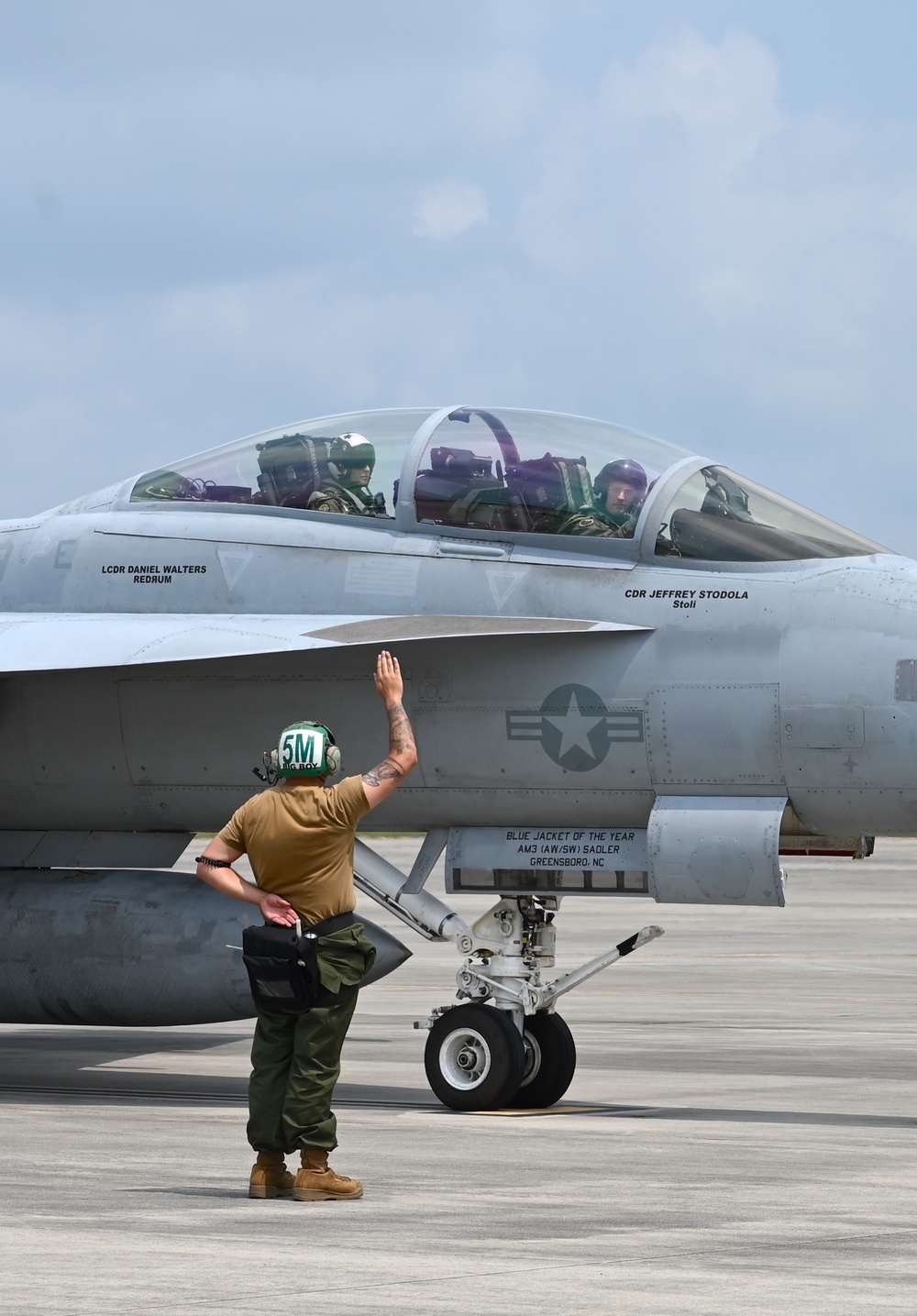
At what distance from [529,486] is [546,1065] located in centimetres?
334

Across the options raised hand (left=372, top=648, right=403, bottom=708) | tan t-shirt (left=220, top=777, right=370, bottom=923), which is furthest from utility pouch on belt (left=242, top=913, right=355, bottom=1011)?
raised hand (left=372, top=648, right=403, bottom=708)

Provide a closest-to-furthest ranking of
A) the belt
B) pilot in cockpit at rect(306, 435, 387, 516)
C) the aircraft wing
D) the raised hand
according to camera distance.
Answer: the belt → the raised hand → the aircraft wing → pilot in cockpit at rect(306, 435, 387, 516)

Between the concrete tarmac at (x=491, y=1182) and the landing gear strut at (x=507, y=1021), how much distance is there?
0.65 feet

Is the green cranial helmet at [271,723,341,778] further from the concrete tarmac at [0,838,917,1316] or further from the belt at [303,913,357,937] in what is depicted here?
the concrete tarmac at [0,838,917,1316]

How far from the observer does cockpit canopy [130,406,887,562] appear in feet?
37.6

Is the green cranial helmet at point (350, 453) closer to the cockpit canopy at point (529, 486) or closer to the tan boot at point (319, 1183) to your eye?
the cockpit canopy at point (529, 486)

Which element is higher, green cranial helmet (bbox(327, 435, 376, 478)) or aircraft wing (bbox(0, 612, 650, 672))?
green cranial helmet (bbox(327, 435, 376, 478))

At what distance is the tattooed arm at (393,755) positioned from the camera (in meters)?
8.38

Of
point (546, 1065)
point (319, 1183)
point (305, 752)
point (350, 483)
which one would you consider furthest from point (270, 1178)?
point (350, 483)

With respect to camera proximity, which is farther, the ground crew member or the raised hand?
the raised hand

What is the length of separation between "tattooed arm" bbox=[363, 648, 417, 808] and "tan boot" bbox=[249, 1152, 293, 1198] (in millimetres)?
1476

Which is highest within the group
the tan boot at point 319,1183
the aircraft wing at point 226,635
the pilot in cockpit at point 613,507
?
the pilot in cockpit at point 613,507

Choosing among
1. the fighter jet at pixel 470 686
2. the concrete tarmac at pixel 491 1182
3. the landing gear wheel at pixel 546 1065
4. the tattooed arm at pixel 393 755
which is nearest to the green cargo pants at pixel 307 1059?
the concrete tarmac at pixel 491 1182

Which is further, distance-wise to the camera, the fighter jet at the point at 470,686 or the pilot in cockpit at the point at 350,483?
the pilot in cockpit at the point at 350,483
